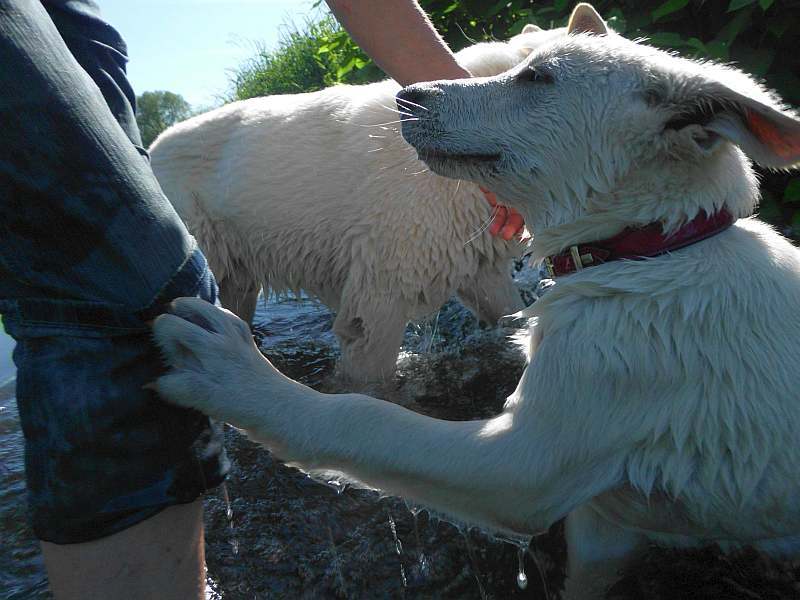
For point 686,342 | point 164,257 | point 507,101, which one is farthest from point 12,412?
point 686,342

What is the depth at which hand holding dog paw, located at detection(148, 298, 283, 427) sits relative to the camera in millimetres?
1896

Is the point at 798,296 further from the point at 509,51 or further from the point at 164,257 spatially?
the point at 509,51

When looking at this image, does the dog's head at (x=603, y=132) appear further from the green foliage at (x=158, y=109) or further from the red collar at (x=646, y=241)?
the green foliage at (x=158, y=109)

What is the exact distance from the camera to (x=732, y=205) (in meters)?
2.12

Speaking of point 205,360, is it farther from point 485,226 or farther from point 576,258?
point 485,226

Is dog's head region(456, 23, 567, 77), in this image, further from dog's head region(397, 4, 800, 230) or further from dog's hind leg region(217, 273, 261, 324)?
dog's hind leg region(217, 273, 261, 324)

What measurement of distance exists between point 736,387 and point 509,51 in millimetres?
2317

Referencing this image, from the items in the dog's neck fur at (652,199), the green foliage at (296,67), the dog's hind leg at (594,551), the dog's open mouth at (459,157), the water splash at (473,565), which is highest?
the dog's open mouth at (459,157)

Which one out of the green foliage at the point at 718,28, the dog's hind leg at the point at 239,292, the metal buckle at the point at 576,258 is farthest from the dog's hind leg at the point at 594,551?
the dog's hind leg at the point at 239,292

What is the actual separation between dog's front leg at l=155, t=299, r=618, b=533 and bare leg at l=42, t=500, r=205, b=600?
0.33 meters

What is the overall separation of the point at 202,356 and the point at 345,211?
2.04 meters

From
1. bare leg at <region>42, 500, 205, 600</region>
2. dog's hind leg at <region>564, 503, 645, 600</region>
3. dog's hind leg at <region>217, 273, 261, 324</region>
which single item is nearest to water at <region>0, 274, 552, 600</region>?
dog's hind leg at <region>564, 503, 645, 600</region>

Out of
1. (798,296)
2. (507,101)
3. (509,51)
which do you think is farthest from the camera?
(509,51)

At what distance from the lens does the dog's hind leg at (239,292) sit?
441 cm
